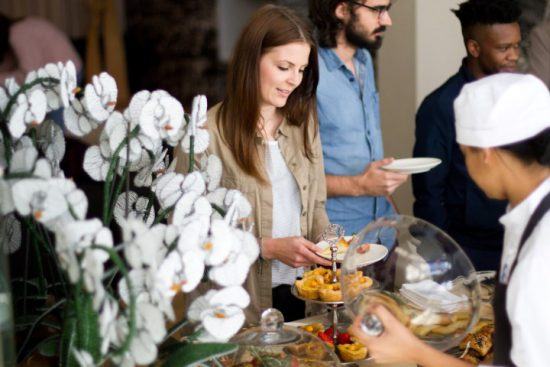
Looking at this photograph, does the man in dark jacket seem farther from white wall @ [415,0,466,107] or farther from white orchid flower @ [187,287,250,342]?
white orchid flower @ [187,287,250,342]

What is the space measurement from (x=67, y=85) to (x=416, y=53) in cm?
240

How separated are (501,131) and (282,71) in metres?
0.96

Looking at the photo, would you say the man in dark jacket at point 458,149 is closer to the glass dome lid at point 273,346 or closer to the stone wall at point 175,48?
the glass dome lid at point 273,346

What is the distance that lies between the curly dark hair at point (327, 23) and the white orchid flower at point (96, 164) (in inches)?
55.5

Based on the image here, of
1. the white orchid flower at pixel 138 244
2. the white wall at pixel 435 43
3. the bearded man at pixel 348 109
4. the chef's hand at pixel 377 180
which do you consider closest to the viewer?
the white orchid flower at pixel 138 244

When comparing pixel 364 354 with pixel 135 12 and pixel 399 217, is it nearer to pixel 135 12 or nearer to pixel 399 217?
pixel 399 217

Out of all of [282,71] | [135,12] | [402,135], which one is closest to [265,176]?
[282,71]

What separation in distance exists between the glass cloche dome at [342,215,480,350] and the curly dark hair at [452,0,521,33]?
1.42 meters

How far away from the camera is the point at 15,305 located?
129cm

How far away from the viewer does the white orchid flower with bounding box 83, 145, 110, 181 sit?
3.94ft

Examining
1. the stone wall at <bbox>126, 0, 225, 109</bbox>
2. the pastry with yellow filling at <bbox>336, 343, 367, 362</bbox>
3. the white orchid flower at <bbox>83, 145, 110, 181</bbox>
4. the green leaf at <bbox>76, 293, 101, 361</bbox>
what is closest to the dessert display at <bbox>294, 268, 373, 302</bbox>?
the pastry with yellow filling at <bbox>336, 343, 367, 362</bbox>

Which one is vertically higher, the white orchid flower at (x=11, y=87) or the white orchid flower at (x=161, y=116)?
the white orchid flower at (x=11, y=87)

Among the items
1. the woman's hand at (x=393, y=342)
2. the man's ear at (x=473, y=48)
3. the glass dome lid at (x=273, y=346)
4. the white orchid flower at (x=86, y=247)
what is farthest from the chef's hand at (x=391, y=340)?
the man's ear at (x=473, y=48)

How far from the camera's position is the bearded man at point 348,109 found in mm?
2418
